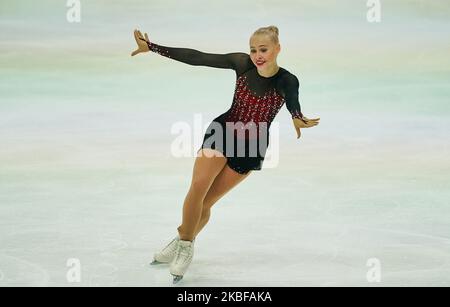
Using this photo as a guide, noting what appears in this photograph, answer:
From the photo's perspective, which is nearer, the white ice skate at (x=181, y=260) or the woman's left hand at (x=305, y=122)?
the woman's left hand at (x=305, y=122)

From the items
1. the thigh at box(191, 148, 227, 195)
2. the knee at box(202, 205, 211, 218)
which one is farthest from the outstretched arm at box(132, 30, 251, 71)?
the knee at box(202, 205, 211, 218)

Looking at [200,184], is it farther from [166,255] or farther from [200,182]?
[166,255]

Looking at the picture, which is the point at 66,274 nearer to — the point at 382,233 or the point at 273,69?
the point at 273,69

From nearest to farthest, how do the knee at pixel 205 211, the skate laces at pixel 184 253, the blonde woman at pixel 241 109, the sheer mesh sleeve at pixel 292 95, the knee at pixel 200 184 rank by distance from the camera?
the sheer mesh sleeve at pixel 292 95 < the blonde woman at pixel 241 109 < the knee at pixel 200 184 < the skate laces at pixel 184 253 < the knee at pixel 205 211

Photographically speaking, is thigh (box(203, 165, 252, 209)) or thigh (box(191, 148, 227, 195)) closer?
thigh (box(191, 148, 227, 195))

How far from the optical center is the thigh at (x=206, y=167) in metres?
4.38

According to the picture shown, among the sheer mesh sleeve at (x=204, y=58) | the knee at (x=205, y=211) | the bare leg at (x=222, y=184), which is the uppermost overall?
the sheer mesh sleeve at (x=204, y=58)

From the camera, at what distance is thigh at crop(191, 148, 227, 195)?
4.38 meters

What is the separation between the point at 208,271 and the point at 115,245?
772mm

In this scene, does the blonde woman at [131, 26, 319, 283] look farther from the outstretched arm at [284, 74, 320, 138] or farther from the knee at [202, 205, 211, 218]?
the knee at [202, 205, 211, 218]

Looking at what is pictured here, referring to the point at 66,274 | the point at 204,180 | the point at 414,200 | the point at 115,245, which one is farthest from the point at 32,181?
the point at 414,200

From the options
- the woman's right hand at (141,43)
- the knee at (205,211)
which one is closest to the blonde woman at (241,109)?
the woman's right hand at (141,43)

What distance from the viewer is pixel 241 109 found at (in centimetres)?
438

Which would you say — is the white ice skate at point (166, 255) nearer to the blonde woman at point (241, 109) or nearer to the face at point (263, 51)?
the blonde woman at point (241, 109)
